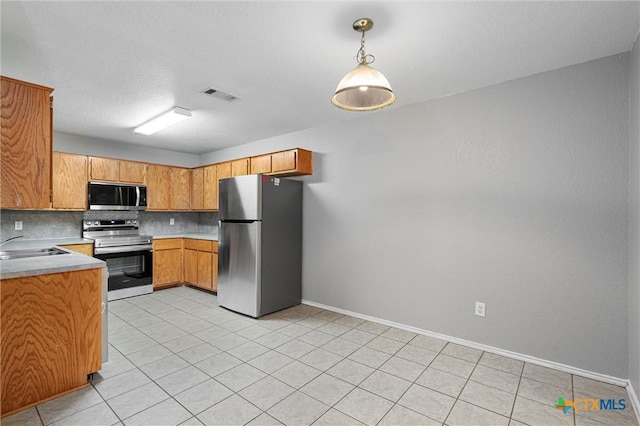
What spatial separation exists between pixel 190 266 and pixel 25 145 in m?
3.34

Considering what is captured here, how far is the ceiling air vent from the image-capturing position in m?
2.87

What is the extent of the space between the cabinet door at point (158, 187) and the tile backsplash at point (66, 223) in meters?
0.35

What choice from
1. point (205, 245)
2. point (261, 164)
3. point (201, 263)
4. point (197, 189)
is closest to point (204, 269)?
point (201, 263)

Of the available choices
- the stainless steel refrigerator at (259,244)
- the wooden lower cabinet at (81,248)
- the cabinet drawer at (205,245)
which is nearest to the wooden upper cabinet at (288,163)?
the stainless steel refrigerator at (259,244)

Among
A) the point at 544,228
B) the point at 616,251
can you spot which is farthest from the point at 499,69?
the point at 616,251

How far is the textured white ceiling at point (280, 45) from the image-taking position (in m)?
1.75

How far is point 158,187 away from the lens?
204 inches

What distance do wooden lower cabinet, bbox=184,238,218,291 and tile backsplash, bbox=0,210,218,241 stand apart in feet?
2.50

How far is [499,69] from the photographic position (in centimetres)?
244

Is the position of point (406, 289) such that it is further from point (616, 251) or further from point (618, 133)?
point (618, 133)

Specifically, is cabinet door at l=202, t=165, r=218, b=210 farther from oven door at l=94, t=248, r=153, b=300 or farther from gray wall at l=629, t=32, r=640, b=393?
gray wall at l=629, t=32, r=640, b=393

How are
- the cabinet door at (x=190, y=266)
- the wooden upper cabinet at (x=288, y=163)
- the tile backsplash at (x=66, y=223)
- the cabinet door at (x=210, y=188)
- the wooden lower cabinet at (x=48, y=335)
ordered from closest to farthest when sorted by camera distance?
the wooden lower cabinet at (x=48, y=335) → the wooden upper cabinet at (x=288, y=163) → the tile backsplash at (x=66, y=223) → the cabinet door at (x=190, y=266) → the cabinet door at (x=210, y=188)

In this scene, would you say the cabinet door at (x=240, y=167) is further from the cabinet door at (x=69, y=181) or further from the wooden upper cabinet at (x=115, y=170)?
the cabinet door at (x=69, y=181)

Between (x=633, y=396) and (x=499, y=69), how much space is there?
2524mm
